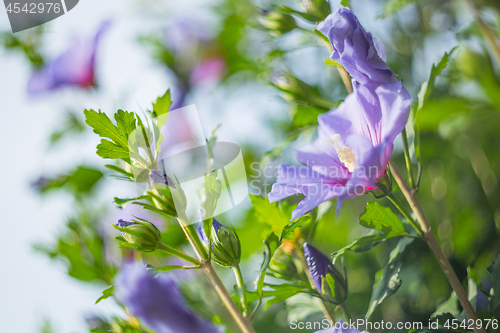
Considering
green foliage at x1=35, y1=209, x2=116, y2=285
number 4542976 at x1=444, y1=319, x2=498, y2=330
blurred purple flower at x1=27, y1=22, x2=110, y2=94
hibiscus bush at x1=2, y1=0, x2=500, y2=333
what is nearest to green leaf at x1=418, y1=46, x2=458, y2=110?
hibiscus bush at x1=2, y1=0, x2=500, y2=333

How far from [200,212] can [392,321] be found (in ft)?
1.45

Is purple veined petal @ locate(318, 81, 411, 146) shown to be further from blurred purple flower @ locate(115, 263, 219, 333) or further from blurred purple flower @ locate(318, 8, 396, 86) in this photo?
blurred purple flower @ locate(115, 263, 219, 333)

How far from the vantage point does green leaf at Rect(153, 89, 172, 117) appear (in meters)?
0.36

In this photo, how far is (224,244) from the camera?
0.34 metres

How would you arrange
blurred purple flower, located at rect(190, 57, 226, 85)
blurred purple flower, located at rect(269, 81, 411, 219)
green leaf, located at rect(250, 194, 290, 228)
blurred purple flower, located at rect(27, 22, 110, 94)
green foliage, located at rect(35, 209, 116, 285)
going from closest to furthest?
1. blurred purple flower, located at rect(269, 81, 411, 219)
2. green leaf, located at rect(250, 194, 290, 228)
3. green foliage, located at rect(35, 209, 116, 285)
4. blurred purple flower, located at rect(27, 22, 110, 94)
5. blurred purple flower, located at rect(190, 57, 226, 85)

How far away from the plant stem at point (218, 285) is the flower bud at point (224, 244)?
1 centimetres

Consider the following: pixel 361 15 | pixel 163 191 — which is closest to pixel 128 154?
pixel 163 191

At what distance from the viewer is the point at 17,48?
0.90m

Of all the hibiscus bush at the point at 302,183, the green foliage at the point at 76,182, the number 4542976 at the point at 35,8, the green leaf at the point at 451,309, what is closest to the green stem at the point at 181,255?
the hibiscus bush at the point at 302,183

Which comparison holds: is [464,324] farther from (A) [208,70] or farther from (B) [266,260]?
(A) [208,70]

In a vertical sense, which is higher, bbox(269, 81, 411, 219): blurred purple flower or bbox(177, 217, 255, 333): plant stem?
bbox(269, 81, 411, 219): blurred purple flower

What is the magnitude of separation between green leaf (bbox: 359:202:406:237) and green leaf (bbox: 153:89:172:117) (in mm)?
204

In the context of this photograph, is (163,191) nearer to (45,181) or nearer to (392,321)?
(392,321)

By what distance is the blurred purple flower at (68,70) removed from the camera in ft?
2.65
